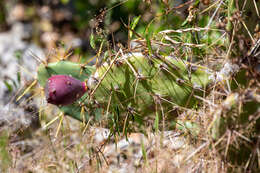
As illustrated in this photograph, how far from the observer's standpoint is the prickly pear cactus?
116 centimetres

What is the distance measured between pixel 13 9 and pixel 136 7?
315 centimetres

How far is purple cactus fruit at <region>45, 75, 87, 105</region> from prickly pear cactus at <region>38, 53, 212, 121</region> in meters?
0.06

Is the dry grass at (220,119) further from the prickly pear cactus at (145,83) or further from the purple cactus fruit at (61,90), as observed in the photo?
the purple cactus fruit at (61,90)

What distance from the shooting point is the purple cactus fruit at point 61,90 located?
1.12m

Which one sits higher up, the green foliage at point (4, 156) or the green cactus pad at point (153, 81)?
the green cactus pad at point (153, 81)

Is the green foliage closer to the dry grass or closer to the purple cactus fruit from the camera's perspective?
the dry grass

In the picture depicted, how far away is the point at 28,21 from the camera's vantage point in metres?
4.13

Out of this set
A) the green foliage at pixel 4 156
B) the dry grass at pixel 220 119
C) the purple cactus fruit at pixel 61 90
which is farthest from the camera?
the green foliage at pixel 4 156

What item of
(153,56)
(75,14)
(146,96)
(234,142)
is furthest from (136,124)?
(75,14)

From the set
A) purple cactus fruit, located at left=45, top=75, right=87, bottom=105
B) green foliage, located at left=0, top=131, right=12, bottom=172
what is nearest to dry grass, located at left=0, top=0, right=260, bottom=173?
green foliage, located at left=0, top=131, right=12, bottom=172

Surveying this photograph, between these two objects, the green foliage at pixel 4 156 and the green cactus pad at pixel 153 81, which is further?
the green foliage at pixel 4 156

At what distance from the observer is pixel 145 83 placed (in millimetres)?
1180

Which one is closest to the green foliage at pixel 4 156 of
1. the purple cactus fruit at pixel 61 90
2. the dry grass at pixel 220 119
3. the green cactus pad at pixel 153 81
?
the dry grass at pixel 220 119

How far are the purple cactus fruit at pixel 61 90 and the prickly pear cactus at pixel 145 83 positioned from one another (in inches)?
2.2
